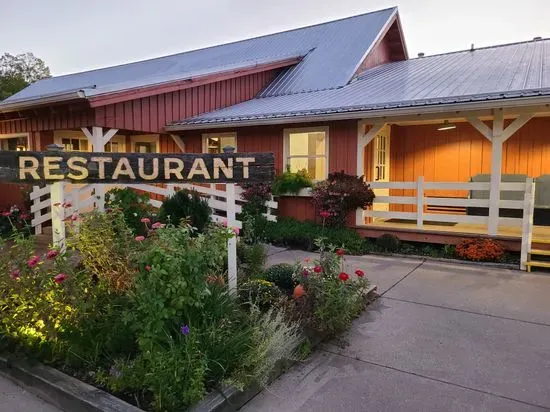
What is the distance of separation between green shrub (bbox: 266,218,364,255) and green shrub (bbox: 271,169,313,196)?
72 cm

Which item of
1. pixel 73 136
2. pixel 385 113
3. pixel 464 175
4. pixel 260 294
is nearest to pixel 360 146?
pixel 385 113

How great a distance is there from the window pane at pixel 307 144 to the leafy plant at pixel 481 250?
359 centimetres

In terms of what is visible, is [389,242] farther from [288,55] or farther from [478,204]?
[288,55]

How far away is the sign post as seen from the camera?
342cm

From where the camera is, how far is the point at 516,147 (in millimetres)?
10320

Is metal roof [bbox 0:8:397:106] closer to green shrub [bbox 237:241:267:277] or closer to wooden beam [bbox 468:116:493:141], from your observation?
wooden beam [bbox 468:116:493:141]

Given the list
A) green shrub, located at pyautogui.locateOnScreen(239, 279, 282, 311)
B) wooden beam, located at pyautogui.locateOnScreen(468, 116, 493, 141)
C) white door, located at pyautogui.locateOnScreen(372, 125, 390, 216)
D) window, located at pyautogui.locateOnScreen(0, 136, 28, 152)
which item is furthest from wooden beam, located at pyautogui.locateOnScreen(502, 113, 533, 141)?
window, located at pyautogui.locateOnScreen(0, 136, 28, 152)

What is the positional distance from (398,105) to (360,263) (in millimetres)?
2874

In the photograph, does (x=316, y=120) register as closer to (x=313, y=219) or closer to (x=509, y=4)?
(x=313, y=219)

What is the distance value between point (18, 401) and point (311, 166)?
7552 mm

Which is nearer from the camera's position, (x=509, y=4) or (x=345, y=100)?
(x=345, y=100)

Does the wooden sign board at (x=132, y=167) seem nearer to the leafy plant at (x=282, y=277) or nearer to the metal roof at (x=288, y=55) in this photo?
the leafy plant at (x=282, y=277)

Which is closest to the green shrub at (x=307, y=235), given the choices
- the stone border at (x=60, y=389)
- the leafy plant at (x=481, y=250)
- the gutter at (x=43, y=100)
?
the leafy plant at (x=481, y=250)

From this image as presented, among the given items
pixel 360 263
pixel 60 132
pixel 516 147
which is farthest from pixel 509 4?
pixel 60 132
